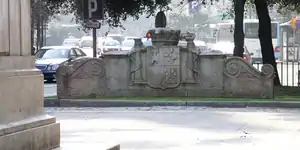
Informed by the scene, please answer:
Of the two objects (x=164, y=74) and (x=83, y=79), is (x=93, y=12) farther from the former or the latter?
(x=164, y=74)

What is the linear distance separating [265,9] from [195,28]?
47.5 m

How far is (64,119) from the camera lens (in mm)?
11930

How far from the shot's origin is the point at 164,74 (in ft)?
50.3

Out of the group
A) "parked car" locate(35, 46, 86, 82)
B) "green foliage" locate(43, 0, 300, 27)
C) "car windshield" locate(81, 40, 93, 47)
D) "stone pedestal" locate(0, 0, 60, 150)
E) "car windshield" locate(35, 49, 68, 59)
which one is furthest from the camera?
"car windshield" locate(81, 40, 93, 47)

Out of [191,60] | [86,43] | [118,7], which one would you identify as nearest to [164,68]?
[191,60]

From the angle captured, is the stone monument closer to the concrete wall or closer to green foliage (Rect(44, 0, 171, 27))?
the concrete wall

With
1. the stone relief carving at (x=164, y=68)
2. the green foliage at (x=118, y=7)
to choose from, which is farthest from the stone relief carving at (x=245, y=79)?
the green foliage at (x=118, y=7)

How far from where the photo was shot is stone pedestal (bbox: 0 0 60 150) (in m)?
5.20

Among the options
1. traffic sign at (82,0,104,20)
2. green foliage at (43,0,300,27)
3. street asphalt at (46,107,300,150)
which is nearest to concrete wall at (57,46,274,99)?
street asphalt at (46,107,300,150)

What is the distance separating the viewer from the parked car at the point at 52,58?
23.4 m

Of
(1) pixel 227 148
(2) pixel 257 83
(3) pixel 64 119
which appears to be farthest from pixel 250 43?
(1) pixel 227 148

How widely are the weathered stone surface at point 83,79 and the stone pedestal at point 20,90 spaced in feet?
31.7

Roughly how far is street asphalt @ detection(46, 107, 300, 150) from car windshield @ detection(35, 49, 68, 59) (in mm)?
10447

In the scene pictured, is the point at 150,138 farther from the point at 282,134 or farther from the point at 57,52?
the point at 57,52
